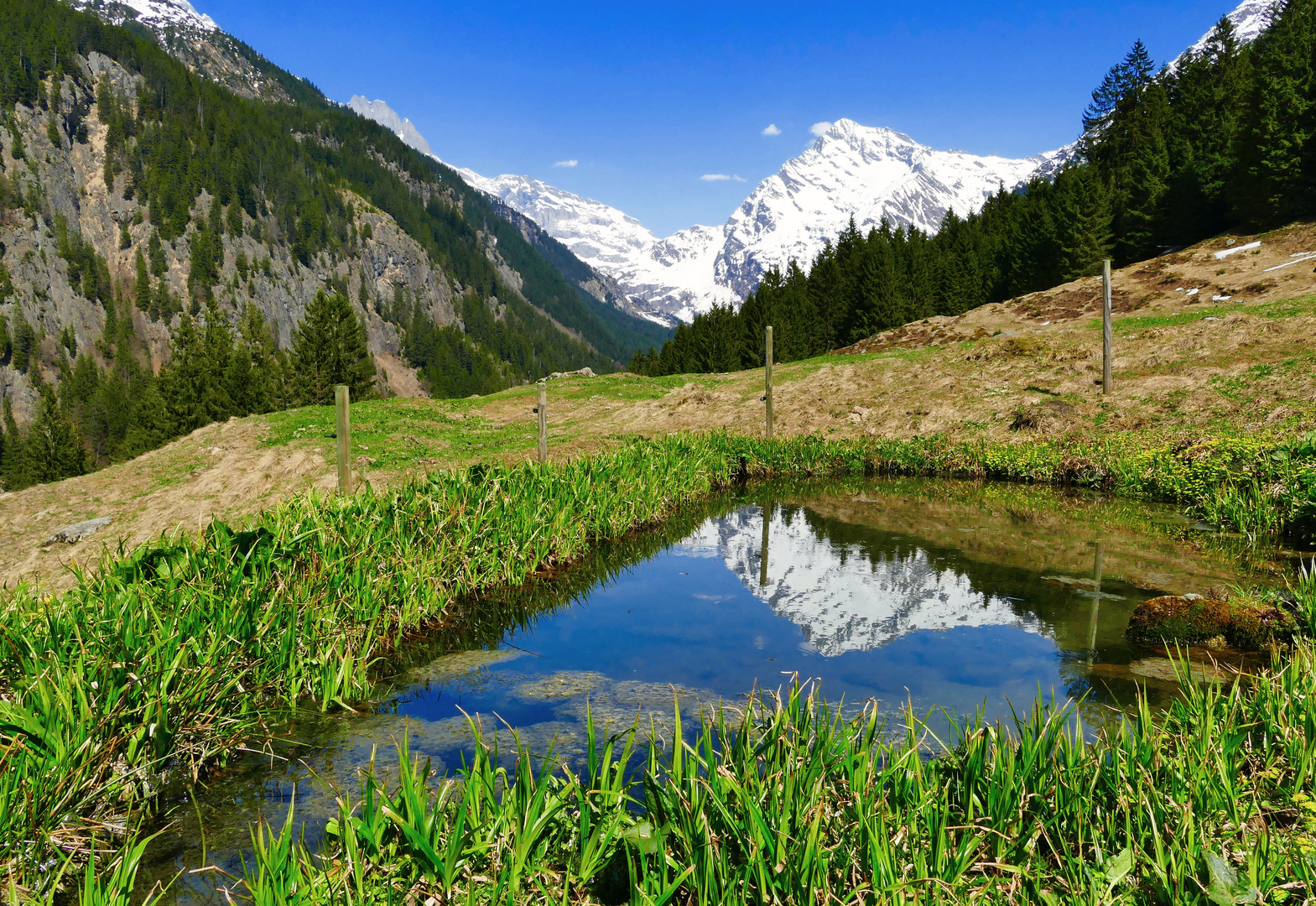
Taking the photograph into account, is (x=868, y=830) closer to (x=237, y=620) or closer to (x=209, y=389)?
(x=237, y=620)

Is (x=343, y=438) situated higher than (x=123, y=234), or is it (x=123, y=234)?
(x=123, y=234)

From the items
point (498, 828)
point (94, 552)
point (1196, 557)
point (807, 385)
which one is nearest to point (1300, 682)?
point (498, 828)

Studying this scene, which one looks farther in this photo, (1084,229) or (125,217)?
(125,217)

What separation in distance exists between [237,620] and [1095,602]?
37.1 feet

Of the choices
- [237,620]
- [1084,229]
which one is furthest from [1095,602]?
[1084,229]

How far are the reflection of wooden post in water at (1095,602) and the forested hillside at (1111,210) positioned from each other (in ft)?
144

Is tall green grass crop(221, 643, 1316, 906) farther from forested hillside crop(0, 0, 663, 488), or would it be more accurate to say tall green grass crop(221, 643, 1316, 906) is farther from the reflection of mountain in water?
forested hillside crop(0, 0, 663, 488)

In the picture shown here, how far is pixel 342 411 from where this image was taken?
12.2 metres

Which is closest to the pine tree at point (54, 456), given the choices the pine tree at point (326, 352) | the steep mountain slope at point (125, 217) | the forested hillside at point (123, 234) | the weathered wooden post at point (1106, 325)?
the pine tree at point (326, 352)

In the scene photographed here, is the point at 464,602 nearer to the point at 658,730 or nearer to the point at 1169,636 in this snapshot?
the point at 658,730

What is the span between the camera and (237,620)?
256 inches

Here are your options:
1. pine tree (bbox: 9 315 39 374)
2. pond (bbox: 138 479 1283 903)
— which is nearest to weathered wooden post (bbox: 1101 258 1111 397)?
pond (bbox: 138 479 1283 903)

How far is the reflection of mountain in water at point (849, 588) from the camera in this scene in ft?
32.8

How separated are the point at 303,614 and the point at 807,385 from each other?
28.1 m
